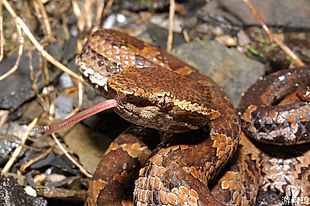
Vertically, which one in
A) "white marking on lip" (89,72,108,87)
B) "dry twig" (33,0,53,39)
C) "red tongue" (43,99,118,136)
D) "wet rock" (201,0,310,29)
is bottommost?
"wet rock" (201,0,310,29)

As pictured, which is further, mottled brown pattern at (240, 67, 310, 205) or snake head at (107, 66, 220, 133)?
mottled brown pattern at (240, 67, 310, 205)

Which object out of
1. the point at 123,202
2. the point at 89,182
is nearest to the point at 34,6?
the point at 89,182

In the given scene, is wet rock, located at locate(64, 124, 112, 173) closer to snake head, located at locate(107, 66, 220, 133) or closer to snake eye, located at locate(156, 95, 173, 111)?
snake head, located at locate(107, 66, 220, 133)

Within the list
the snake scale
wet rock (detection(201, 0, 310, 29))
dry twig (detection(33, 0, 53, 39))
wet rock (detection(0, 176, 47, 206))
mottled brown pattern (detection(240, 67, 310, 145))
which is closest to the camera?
the snake scale

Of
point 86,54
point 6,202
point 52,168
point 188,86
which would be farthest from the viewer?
point 52,168

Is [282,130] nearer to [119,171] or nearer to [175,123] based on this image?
[175,123]

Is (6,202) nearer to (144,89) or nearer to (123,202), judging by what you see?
(123,202)

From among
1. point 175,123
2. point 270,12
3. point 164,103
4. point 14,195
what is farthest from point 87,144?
point 270,12

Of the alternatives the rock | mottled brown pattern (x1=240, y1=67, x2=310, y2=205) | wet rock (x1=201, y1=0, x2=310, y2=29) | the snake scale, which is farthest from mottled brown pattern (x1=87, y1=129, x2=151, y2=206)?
wet rock (x1=201, y1=0, x2=310, y2=29)

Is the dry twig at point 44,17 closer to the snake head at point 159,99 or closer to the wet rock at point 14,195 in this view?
the wet rock at point 14,195
